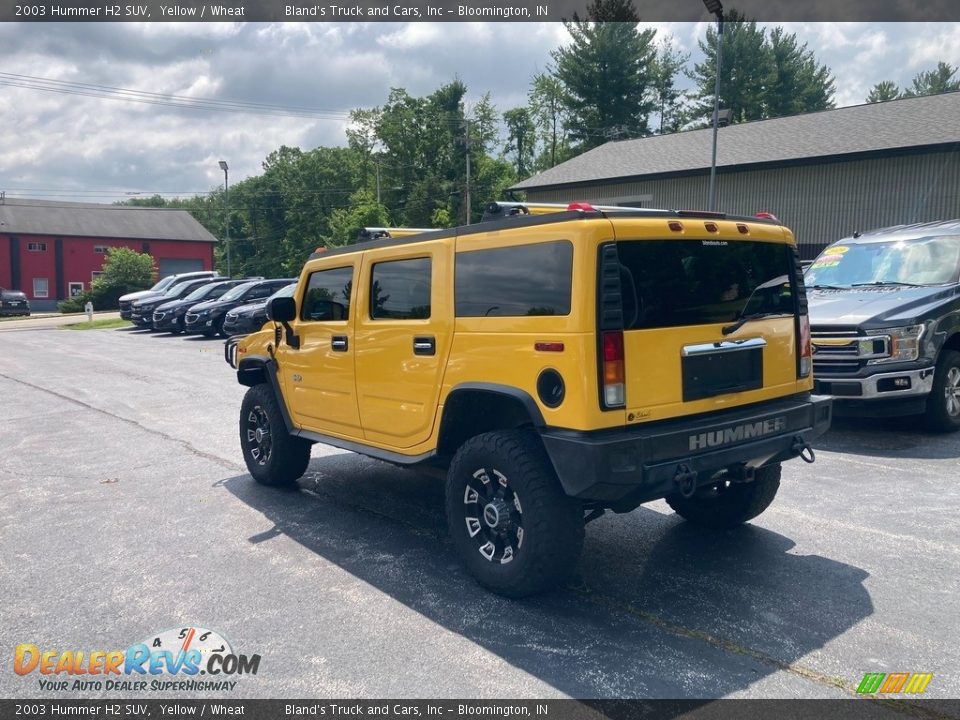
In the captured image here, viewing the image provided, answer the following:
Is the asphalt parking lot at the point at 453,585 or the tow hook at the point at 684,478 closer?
the asphalt parking lot at the point at 453,585

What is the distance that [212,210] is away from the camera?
357 ft

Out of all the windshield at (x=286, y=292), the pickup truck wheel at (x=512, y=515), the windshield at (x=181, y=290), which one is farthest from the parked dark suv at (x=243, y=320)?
the pickup truck wheel at (x=512, y=515)

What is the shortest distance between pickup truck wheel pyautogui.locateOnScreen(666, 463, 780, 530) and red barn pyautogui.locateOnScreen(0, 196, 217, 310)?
2358 inches

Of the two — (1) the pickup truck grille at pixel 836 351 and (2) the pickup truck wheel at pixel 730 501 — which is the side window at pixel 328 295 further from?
(1) the pickup truck grille at pixel 836 351

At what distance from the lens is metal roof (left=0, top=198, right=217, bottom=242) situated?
6025 centimetres

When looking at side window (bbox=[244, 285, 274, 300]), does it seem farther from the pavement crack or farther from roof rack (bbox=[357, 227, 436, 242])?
roof rack (bbox=[357, 227, 436, 242])

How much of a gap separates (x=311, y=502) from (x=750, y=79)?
55073 millimetres

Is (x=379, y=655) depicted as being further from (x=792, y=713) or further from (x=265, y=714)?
(x=792, y=713)

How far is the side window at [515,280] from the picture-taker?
13.0ft

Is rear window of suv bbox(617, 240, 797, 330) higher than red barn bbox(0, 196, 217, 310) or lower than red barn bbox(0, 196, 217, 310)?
lower

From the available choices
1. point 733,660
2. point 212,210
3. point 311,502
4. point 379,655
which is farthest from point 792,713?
point 212,210

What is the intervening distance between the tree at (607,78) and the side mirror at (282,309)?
174 ft

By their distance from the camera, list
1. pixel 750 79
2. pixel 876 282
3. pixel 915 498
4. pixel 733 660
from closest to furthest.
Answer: pixel 733 660 < pixel 915 498 < pixel 876 282 < pixel 750 79

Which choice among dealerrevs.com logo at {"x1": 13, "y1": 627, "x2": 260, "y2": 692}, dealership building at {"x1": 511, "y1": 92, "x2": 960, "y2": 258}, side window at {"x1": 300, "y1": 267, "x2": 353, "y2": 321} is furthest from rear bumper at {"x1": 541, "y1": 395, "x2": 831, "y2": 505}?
dealership building at {"x1": 511, "y1": 92, "x2": 960, "y2": 258}
